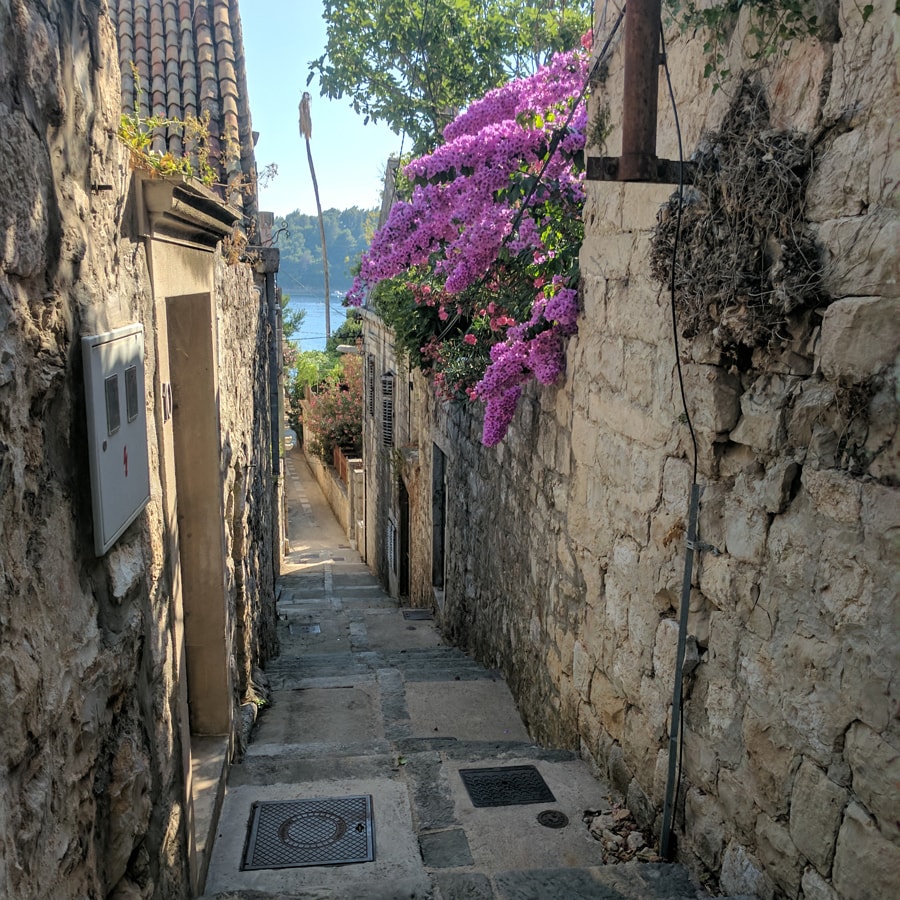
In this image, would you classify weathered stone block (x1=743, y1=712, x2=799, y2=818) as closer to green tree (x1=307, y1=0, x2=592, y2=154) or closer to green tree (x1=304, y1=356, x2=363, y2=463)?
green tree (x1=307, y1=0, x2=592, y2=154)

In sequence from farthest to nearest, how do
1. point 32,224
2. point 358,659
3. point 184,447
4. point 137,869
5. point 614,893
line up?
point 358,659, point 184,447, point 614,893, point 137,869, point 32,224

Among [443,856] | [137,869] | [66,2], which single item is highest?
[66,2]

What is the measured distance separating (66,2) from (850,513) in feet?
6.81

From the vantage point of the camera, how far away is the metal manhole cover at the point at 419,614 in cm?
939

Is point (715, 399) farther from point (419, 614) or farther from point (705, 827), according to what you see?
point (419, 614)

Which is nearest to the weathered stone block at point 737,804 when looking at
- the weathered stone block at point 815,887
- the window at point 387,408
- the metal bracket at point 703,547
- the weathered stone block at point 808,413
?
the weathered stone block at point 815,887

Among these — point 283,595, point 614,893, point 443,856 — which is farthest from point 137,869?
point 283,595

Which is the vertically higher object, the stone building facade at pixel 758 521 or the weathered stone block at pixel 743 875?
the stone building facade at pixel 758 521

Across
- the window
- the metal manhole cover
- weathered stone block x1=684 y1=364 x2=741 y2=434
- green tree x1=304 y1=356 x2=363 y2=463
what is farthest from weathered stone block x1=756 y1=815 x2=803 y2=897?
green tree x1=304 y1=356 x2=363 y2=463

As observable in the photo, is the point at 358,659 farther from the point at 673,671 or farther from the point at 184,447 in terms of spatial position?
the point at 673,671

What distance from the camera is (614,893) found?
2791 mm

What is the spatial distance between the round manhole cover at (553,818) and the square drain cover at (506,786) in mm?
94

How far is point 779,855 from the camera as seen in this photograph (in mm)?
2322

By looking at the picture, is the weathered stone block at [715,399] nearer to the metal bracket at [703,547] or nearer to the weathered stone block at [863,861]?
the metal bracket at [703,547]
